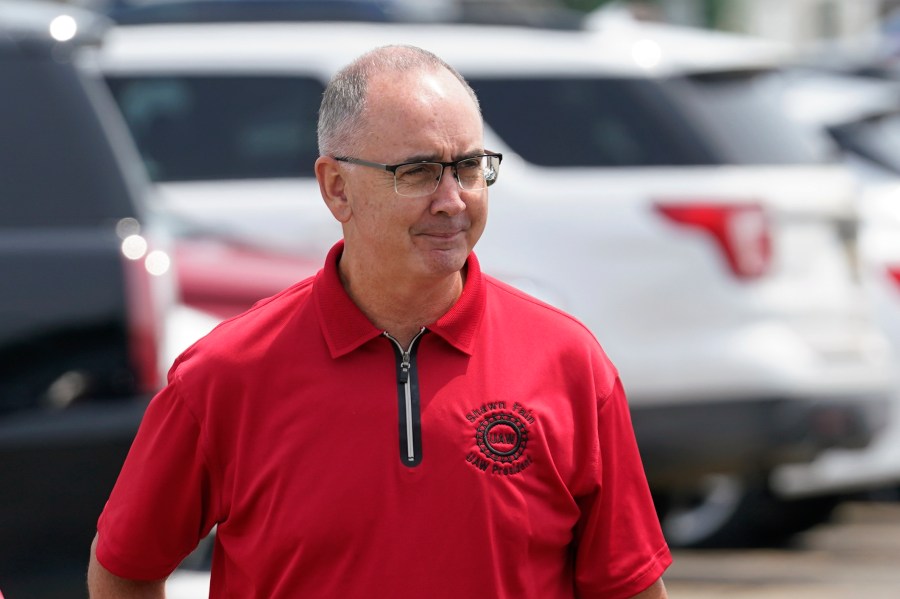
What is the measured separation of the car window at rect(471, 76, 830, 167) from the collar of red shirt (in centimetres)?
422

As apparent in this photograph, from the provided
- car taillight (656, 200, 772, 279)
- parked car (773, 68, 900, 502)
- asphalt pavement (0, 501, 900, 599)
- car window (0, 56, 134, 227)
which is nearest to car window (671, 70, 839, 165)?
parked car (773, 68, 900, 502)

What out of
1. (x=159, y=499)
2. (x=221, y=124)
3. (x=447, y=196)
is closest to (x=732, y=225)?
(x=221, y=124)

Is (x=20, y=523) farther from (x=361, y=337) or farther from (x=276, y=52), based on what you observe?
(x=276, y=52)

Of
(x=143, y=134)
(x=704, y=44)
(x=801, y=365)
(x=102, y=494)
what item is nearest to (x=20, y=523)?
(x=102, y=494)

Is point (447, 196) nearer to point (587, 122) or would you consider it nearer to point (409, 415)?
point (409, 415)

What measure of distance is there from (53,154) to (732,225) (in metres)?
2.88

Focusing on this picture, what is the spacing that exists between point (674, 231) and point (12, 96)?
2.78 meters

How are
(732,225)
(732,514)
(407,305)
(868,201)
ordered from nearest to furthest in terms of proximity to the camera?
(407,305)
(732,225)
(732,514)
(868,201)

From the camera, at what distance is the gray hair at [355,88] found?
236 cm

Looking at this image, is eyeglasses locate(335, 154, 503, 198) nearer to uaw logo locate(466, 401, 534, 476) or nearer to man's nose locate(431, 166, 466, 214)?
man's nose locate(431, 166, 466, 214)

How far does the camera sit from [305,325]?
2.39m

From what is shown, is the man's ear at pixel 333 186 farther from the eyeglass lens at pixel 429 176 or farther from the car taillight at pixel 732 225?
the car taillight at pixel 732 225

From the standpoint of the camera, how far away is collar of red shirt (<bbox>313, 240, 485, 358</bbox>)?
7.69 feet

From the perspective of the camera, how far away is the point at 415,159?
7.60 ft
